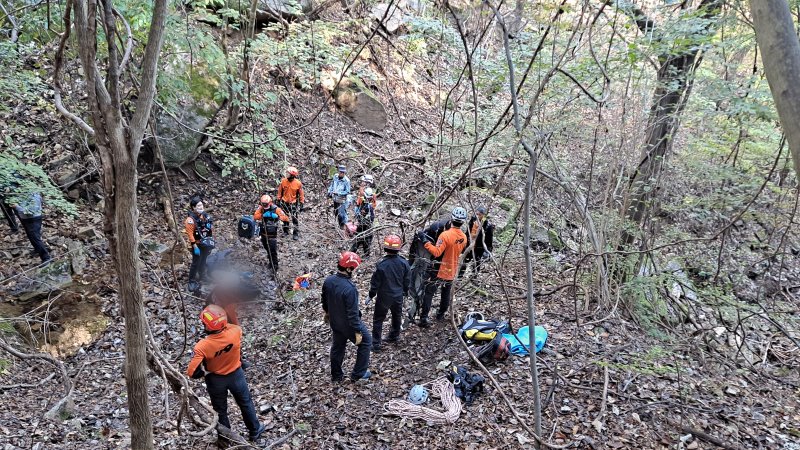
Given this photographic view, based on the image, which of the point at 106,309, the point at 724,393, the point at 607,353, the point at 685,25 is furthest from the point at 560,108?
the point at 106,309

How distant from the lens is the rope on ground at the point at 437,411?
5.54 meters

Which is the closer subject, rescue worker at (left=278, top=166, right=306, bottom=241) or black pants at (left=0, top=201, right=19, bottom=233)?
black pants at (left=0, top=201, right=19, bottom=233)

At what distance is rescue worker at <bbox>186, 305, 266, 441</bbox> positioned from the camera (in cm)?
514

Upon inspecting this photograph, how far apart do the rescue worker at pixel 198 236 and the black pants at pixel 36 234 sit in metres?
2.54

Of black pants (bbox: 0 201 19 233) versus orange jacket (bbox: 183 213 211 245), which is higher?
orange jacket (bbox: 183 213 211 245)

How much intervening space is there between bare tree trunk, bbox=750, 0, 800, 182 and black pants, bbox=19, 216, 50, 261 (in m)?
10.4

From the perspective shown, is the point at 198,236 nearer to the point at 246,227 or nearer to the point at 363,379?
the point at 246,227

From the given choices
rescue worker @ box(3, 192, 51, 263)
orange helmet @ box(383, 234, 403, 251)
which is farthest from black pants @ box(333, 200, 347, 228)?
rescue worker @ box(3, 192, 51, 263)

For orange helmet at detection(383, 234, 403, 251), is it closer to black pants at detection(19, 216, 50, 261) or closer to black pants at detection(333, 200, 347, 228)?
black pants at detection(333, 200, 347, 228)

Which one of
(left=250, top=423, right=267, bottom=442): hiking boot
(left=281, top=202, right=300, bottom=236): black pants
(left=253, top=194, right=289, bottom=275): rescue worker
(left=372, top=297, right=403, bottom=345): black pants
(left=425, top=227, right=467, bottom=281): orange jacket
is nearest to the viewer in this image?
(left=250, top=423, right=267, bottom=442): hiking boot

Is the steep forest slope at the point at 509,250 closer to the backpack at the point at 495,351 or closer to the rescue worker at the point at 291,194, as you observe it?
the backpack at the point at 495,351

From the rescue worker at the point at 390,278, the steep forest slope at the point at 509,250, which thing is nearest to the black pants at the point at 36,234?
the steep forest slope at the point at 509,250

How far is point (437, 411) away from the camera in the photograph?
5648 millimetres

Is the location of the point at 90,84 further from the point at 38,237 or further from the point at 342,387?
the point at 38,237
